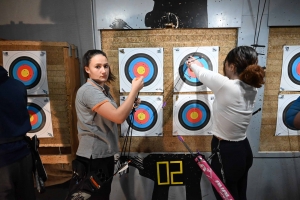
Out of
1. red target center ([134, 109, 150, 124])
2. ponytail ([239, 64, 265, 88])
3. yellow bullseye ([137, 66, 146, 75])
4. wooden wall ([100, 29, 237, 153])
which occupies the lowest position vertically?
red target center ([134, 109, 150, 124])

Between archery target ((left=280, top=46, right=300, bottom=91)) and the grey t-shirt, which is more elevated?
archery target ((left=280, top=46, right=300, bottom=91))

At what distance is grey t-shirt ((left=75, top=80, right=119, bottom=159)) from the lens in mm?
901

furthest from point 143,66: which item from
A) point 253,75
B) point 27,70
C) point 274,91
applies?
point 274,91

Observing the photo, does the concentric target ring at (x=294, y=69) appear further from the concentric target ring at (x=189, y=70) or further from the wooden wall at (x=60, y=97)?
the wooden wall at (x=60, y=97)

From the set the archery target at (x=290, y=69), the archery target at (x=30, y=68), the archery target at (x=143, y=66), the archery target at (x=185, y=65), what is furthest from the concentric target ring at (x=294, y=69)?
the archery target at (x=30, y=68)

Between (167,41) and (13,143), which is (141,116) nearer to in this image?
(167,41)

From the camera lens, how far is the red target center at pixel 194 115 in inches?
54.8

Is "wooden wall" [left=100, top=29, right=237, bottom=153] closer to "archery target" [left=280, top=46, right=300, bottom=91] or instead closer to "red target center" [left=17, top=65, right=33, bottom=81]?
"archery target" [left=280, top=46, right=300, bottom=91]

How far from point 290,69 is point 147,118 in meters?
1.10

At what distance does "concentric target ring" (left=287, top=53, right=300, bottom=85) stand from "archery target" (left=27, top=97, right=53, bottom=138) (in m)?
1.77

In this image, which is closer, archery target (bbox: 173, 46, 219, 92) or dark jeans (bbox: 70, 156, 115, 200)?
dark jeans (bbox: 70, 156, 115, 200)

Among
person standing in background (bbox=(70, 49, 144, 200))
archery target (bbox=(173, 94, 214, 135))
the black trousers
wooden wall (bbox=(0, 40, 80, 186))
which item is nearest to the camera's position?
person standing in background (bbox=(70, 49, 144, 200))

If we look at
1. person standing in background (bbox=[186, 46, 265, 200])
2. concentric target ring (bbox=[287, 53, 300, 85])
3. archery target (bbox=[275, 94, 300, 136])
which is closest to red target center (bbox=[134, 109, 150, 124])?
person standing in background (bbox=[186, 46, 265, 200])

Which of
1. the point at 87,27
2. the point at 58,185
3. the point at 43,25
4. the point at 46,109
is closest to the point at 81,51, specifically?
the point at 87,27
